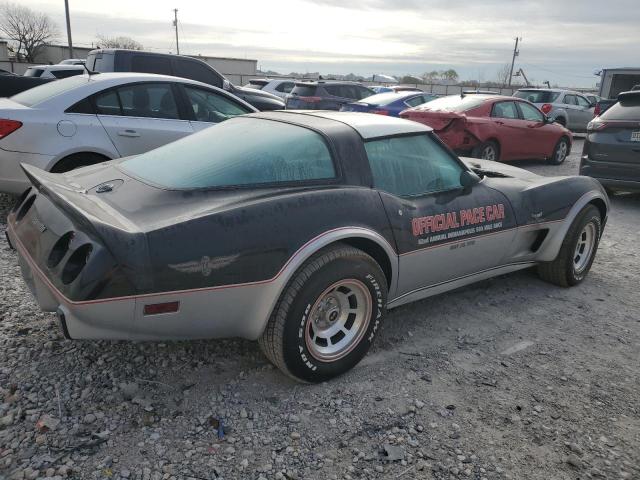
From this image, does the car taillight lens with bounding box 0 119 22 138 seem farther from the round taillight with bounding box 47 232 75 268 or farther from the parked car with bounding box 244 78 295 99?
the parked car with bounding box 244 78 295 99

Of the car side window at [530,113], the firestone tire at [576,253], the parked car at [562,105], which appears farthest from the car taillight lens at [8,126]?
the parked car at [562,105]

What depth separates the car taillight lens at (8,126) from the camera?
4.60 meters

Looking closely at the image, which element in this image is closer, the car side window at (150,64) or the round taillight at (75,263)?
the round taillight at (75,263)

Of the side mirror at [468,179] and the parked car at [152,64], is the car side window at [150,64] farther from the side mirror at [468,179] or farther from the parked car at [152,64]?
the side mirror at [468,179]

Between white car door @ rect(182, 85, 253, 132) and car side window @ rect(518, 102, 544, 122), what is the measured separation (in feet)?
20.9

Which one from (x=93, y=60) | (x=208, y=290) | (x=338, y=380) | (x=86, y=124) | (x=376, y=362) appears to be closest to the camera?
(x=208, y=290)

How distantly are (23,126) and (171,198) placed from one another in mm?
2894

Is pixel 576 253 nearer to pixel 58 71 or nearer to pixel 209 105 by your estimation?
pixel 209 105

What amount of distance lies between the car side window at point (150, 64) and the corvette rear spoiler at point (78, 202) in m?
7.08

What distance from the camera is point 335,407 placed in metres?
2.67

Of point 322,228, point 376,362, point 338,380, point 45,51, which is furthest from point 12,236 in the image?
point 45,51

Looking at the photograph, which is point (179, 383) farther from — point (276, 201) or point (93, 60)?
point (93, 60)

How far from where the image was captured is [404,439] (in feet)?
8.10

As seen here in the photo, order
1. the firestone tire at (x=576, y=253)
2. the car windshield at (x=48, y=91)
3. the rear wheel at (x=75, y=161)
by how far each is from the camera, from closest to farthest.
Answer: the firestone tire at (x=576, y=253)
the rear wheel at (x=75, y=161)
the car windshield at (x=48, y=91)
